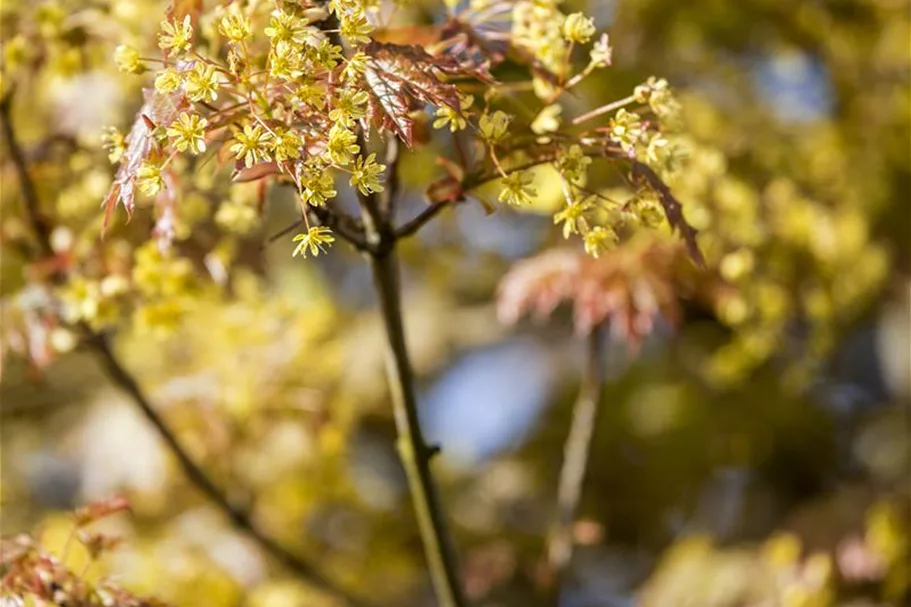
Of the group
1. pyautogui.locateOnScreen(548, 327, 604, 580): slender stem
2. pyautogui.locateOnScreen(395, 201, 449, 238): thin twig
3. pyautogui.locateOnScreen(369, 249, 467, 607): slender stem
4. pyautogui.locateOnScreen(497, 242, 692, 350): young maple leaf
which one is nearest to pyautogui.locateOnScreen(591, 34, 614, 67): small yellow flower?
pyautogui.locateOnScreen(395, 201, 449, 238): thin twig

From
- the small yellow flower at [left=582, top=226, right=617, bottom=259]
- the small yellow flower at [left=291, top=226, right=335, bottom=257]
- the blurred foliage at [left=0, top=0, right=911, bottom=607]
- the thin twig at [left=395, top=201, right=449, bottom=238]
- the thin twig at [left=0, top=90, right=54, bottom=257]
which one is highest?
the blurred foliage at [left=0, top=0, right=911, bottom=607]

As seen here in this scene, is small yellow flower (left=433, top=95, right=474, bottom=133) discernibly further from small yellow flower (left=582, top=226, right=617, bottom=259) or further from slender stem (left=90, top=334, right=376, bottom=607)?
slender stem (left=90, top=334, right=376, bottom=607)

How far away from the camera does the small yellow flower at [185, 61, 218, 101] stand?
94 cm

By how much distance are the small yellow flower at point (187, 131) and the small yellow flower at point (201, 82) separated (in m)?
0.02

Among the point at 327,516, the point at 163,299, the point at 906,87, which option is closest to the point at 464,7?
the point at 163,299

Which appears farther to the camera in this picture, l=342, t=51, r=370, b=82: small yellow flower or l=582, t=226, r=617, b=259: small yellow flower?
l=582, t=226, r=617, b=259: small yellow flower

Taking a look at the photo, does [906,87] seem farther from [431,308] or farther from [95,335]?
[95,335]

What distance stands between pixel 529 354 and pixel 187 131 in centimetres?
326

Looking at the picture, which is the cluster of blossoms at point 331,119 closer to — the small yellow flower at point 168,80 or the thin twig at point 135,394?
the small yellow flower at point 168,80

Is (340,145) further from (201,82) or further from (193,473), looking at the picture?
(193,473)

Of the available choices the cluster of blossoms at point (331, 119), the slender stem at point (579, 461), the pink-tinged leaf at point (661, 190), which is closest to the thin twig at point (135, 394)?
the slender stem at point (579, 461)

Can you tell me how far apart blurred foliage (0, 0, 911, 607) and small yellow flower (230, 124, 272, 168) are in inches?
10.4

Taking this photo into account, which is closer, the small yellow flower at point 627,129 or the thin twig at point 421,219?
the small yellow flower at point 627,129

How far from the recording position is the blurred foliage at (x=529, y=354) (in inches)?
63.7
